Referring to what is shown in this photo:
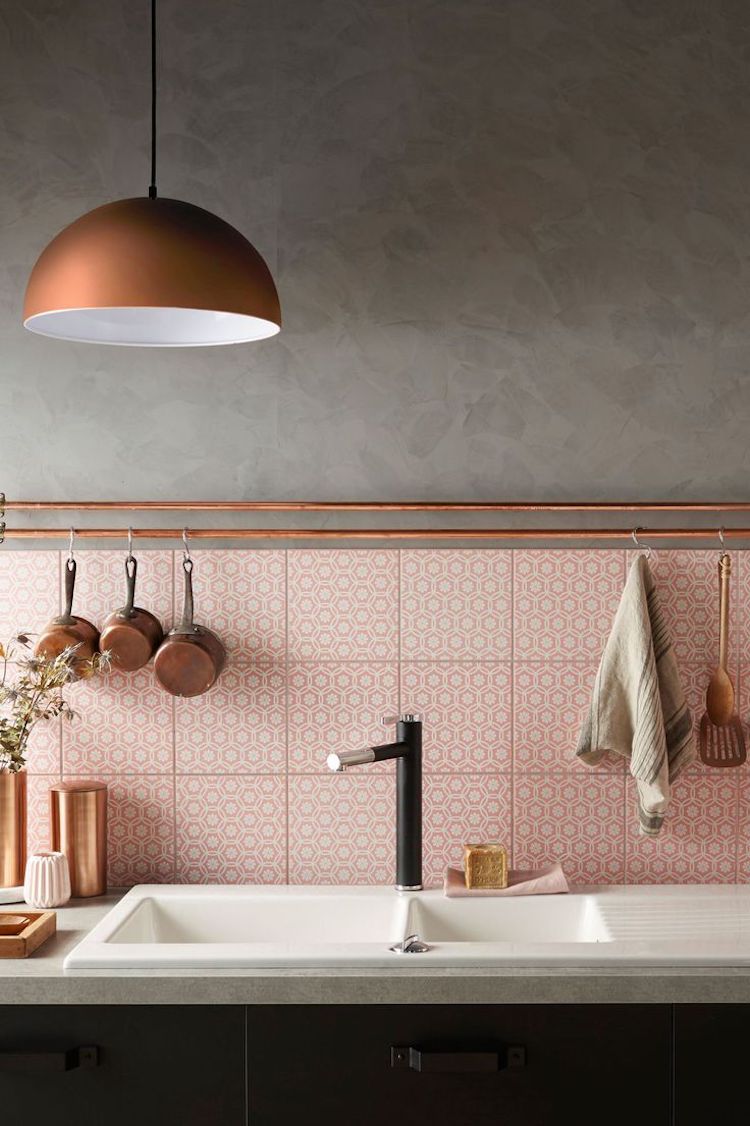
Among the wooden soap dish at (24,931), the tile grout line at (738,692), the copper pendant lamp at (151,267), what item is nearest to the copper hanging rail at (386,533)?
the tile grout line at (738,692)

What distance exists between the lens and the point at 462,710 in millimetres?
2178

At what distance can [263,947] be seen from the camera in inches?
68.2

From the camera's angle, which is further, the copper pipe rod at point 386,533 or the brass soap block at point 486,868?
the copper pipe rod at point 386,533

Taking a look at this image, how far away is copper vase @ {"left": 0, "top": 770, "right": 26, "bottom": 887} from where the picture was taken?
2039 millimetres

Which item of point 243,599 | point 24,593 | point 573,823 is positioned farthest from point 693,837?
point 24,593

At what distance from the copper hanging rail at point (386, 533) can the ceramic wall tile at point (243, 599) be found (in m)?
0.04

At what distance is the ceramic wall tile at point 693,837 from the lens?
2.17 m

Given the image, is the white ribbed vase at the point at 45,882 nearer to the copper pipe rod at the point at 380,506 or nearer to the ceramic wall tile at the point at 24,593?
the ceramic wall tile at the point at 24,593

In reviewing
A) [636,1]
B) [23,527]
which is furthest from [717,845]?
[636,1]

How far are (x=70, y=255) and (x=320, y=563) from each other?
788 mm
